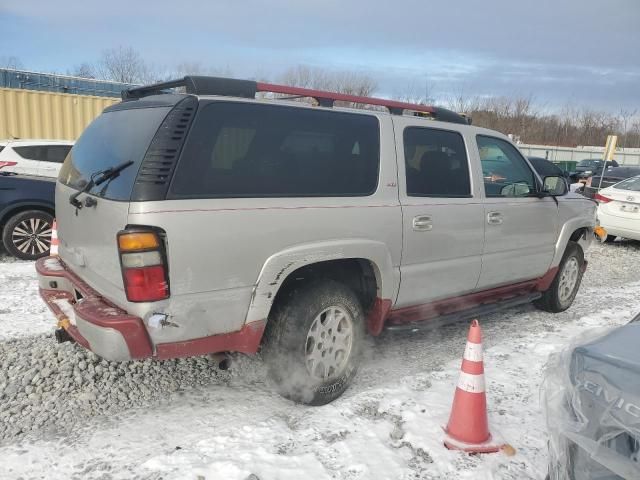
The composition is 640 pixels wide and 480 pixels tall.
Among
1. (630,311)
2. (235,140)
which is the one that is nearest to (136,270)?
(235,140)

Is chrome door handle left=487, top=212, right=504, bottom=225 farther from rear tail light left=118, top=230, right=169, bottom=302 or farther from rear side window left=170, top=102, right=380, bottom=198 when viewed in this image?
rear tail light left=118, top=230, right=169, bottom=302

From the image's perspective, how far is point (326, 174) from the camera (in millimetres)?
3297

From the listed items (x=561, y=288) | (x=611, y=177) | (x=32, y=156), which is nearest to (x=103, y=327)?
(x=561, y=288)

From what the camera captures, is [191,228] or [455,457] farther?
[455,457]

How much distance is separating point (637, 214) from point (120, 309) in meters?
9.73

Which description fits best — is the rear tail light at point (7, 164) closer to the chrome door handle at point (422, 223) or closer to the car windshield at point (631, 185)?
the chrome door handle at point (422, 223)

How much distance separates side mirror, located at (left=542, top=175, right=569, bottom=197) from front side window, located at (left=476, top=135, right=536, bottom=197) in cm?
21

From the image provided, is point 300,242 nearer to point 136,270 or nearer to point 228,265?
point 228,265

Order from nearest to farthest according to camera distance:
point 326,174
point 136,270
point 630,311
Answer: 1. point 136,270
2. point 326,174
3. point 630,311

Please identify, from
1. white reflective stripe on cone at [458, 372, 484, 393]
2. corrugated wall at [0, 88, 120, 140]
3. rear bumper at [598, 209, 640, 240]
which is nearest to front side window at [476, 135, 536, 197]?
white reflective stripe on cone at [458, 372, 484, 393]

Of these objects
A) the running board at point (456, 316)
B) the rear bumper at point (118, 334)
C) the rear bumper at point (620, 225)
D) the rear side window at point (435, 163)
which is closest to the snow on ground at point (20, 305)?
the rear bumper at point (118, 334)

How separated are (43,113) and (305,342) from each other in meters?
13.6

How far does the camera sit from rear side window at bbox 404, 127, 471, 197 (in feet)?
12.4

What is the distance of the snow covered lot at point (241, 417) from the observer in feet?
9.00
